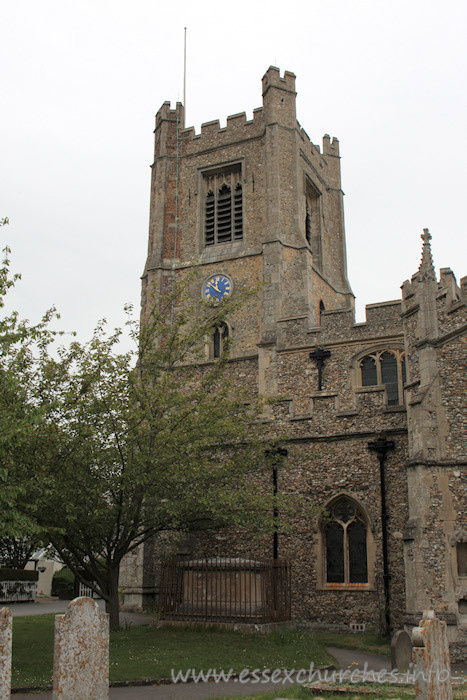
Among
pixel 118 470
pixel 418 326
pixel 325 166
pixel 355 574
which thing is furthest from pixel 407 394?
pixel 325 166

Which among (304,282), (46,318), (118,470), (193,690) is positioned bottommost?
(193,690)

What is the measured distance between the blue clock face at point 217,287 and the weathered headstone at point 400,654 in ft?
60.3

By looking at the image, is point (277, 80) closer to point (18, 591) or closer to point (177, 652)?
point (18, 591)

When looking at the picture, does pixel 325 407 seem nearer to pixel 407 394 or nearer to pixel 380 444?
pixel 380 444

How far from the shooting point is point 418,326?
46.7ft

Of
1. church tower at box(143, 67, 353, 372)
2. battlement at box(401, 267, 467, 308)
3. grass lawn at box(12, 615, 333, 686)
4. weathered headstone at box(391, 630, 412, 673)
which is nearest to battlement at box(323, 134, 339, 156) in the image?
church tower at box(143, 67, 353, 372)

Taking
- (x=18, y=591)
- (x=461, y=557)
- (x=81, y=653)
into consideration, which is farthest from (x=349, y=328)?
(x=81, y=653)

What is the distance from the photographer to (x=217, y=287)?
91.0 ft

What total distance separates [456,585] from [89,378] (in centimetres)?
797

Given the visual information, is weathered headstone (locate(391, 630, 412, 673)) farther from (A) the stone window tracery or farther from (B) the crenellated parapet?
(B) the crenellated parapet

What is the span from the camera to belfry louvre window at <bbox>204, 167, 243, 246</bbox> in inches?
1148

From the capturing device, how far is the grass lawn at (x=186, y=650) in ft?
33.3

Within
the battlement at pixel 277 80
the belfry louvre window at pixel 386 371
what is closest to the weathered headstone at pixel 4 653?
the belfry louvre window at pixel 386 371

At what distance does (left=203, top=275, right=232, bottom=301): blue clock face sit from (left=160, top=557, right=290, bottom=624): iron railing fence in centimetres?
1369
